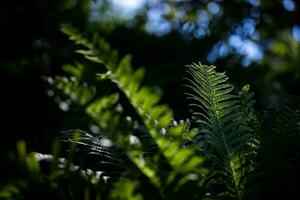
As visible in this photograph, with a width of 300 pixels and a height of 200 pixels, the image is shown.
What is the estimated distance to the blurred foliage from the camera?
0.55 meters

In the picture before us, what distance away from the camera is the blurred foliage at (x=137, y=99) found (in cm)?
55

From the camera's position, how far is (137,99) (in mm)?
556

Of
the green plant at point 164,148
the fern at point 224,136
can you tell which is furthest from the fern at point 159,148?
the fern at point 224,136

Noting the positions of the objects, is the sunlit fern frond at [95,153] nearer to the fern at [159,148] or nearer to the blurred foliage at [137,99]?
the blurred foliage at [137,99]

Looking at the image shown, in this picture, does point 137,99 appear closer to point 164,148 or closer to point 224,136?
point 164,148

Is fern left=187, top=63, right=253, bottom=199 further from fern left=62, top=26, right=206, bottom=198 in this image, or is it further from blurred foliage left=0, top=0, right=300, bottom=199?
fern left=62, top=26, right=206, bottom=198

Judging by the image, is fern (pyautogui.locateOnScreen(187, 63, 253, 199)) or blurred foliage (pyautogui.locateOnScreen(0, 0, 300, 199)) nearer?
blurred foliage (pyautogui.locateOnScreen(0, 0, 300, 199))

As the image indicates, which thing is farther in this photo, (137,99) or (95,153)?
(95,153)

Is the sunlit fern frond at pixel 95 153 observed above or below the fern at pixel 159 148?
above

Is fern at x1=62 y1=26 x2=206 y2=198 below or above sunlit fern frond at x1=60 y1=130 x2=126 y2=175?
below

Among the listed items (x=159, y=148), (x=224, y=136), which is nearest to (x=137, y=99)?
(x=159, y=148)

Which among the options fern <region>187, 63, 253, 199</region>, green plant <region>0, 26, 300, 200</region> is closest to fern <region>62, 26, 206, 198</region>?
green plant <region>0, 26, 300, 200</region>

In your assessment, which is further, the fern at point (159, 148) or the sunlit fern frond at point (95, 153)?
the sunlit fern frond at point (95, 153)

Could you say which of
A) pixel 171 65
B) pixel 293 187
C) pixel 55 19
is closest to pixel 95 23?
pixel 55 19
